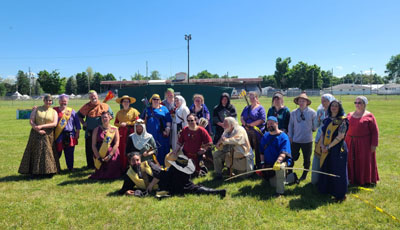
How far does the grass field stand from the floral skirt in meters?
0.22

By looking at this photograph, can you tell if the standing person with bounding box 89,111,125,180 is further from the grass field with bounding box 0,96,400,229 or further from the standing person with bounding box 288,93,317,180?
the standing person with bounding box 288,93,317,180

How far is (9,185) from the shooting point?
516 centimetres

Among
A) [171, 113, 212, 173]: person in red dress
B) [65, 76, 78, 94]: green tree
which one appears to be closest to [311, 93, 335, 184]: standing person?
[171, 113, 212, 173]: person in red dress

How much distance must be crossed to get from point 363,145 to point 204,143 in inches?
118

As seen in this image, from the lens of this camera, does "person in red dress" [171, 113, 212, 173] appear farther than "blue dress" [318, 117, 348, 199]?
Yes

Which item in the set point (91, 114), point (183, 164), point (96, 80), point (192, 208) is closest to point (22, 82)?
point (96, 80)

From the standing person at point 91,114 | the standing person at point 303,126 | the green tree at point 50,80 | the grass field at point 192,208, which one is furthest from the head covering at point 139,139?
the green tree at point 50,80

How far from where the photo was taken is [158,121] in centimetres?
604

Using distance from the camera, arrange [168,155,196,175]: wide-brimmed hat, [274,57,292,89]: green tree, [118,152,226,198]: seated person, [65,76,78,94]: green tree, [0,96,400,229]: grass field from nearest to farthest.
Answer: [0,96,400,229]: grass field < [168,155,196,175]: wide-brimmed hat < [118,152,226,198]: seated person < [274,57,292,89]: green tree < [65,76,78,94]: green tree

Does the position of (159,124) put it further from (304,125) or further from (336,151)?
(336,151)

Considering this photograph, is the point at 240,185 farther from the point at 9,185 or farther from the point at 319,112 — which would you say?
the point at 9,185

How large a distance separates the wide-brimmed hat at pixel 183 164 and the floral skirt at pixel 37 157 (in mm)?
2985

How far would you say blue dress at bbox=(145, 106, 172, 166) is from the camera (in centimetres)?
600

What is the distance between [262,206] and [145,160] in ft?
7.22
